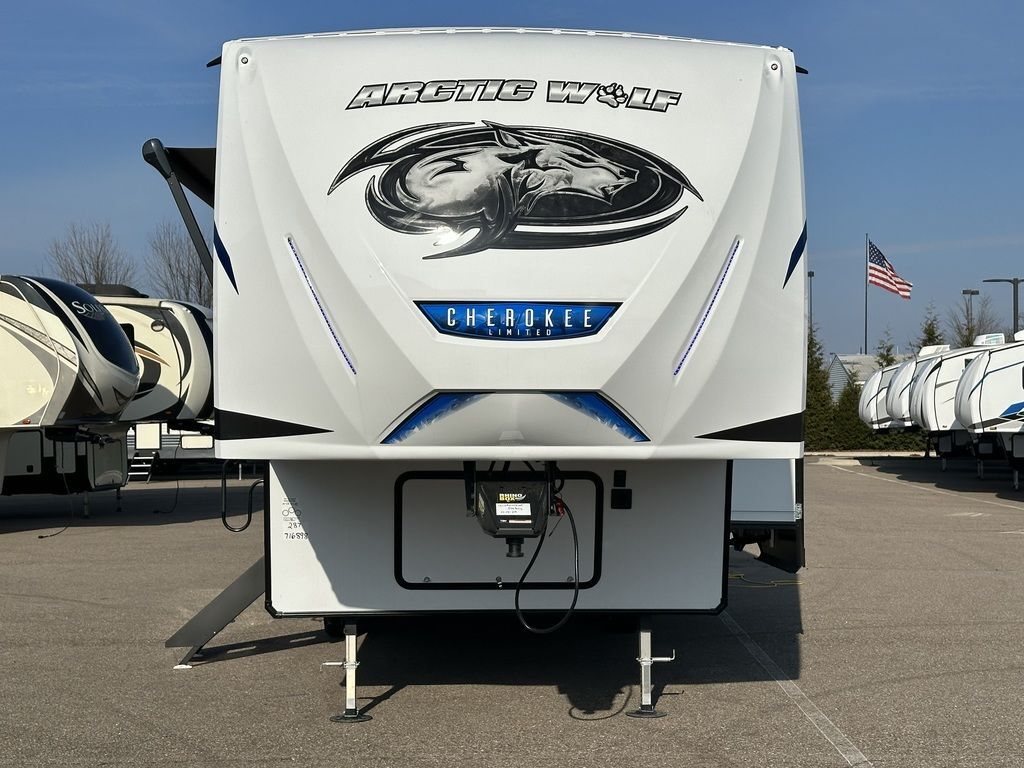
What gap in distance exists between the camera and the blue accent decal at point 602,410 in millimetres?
5535

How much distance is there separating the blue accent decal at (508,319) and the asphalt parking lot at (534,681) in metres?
1.98

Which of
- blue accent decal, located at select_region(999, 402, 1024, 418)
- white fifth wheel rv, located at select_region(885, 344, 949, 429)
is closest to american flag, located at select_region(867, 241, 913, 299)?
white fifth wheel rv, located at select_region(885, 344, 949, 429)

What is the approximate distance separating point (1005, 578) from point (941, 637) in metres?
3.43

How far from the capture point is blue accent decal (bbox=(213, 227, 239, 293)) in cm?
580

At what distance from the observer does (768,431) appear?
229 inches

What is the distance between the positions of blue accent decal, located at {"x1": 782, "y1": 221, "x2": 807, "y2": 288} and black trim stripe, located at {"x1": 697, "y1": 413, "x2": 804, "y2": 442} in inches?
24.2

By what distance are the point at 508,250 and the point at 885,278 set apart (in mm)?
38125

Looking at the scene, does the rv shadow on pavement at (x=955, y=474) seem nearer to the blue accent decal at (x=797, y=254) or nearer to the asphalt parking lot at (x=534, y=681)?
the asphalt parking lot at (x=534, y=681)

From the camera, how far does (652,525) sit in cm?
656

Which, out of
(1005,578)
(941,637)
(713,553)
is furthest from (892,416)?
(713,553)

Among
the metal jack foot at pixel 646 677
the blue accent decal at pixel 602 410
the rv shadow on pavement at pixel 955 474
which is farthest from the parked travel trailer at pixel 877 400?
the blue accent decal at pixel 602 410

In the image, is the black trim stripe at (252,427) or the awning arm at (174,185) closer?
the black trim stripe at (252,427)

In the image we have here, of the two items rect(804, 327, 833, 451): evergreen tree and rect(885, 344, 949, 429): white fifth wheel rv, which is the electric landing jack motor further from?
rect(804, 327, 833, 451): evergreen tree

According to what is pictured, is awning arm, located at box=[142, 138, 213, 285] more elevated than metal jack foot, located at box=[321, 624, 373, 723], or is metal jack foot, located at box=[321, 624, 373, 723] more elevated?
awning arm, located at box=[142, 138, 213, 285]
